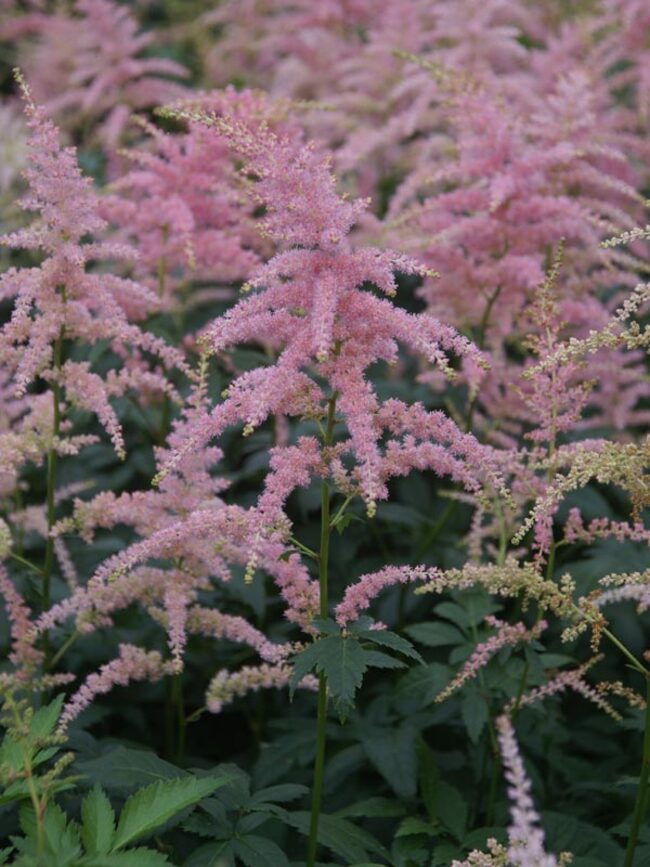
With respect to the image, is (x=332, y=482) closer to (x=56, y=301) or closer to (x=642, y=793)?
(x=56, y=301)

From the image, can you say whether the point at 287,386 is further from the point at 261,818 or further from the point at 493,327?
the point at 493,327

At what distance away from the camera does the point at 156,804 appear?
125 inches

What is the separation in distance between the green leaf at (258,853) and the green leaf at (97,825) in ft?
1.52

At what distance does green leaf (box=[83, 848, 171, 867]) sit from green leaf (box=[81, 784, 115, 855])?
0.07 metres

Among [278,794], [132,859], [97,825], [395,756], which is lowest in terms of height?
[395,756]

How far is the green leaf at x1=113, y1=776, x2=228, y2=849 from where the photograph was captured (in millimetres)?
3076

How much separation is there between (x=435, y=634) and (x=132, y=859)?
181 centimetres

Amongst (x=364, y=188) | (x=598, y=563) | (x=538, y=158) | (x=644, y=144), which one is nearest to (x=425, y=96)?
(x=364, y=188)

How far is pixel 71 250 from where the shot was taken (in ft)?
12.9

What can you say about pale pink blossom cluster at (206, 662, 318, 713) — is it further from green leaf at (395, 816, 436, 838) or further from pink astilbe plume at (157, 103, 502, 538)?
pink astilbe plume at (157, 103, 502, 538)

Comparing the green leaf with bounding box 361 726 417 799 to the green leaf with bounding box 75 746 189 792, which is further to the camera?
the green leaf with bounding box 361 726 417 799

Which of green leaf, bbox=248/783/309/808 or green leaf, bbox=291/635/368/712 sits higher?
green leaf, bbox=291/635/368/712

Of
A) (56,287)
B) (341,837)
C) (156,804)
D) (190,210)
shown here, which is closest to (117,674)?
(156,804)

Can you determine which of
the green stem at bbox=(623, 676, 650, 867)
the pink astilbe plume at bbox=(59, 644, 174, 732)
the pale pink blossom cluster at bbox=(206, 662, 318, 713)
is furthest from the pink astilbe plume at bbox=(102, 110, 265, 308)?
the green stem at bbox=(623, 676, 650, 867)
